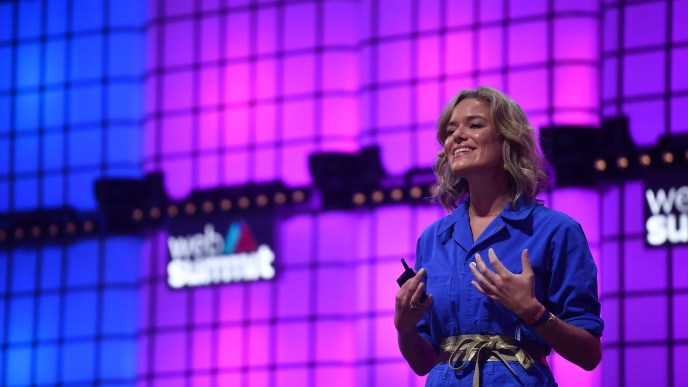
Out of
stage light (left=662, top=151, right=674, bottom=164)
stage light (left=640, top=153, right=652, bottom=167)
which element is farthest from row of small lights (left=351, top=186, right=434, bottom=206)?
stage light (left=662, top=151, right=674, bottom=164)

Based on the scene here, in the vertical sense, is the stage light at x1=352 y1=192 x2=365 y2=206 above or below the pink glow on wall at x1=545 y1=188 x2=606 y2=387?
above

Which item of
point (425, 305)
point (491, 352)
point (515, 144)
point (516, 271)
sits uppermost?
point (515, 144)

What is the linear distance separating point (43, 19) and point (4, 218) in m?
3.23

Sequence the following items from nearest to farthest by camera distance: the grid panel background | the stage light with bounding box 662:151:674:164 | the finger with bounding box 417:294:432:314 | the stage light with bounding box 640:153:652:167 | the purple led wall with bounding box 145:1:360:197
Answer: the finger with bounding box 417:294:432:314 < the grid panel background < the stage light with bounding box 662:151:674:164 < the stage light with bounding box 640:153:652:167 < the purple led wall with bounding box 145:1:360:197

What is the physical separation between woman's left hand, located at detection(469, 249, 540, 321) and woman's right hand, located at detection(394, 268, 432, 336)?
22cm

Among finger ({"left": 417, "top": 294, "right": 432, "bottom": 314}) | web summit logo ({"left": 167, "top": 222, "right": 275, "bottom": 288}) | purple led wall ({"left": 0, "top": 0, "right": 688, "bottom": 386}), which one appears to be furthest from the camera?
web summit logo ({"left": 167, "top": 222, "right": 275, "bottom": 288})

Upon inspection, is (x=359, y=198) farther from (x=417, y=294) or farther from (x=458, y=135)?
(x=417, y=294)

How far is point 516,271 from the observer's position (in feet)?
12.8

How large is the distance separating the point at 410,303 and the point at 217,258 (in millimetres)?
14316

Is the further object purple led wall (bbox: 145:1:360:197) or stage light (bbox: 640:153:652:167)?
purple led wall (bbox: 145:1:360:197)

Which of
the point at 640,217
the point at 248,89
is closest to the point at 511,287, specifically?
the point at 640,217

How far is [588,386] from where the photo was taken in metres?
14.9

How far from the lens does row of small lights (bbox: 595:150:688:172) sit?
1467 centimetres

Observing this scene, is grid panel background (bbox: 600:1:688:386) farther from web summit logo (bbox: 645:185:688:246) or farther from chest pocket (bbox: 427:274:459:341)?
chest pocket (bbox: 427:274:459:341)
